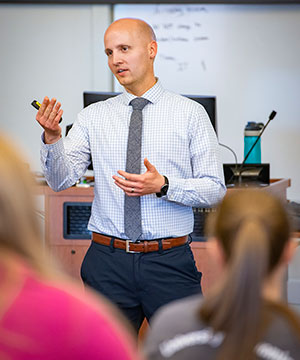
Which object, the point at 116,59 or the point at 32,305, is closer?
the point at 32,305

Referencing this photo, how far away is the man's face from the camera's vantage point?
2.28m

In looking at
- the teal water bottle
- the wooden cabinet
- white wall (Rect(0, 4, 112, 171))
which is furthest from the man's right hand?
white wall (Rect(0, 4, 112, 171))

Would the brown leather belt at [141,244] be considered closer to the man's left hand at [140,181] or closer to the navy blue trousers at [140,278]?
the navy blue trousers at [140,278]

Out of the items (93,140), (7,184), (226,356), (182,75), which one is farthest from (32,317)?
(182,75)

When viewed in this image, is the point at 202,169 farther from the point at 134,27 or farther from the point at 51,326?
the point at 51,326

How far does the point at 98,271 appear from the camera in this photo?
222 centimetres

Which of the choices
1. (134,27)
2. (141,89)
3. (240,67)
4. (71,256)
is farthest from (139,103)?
(240,67)

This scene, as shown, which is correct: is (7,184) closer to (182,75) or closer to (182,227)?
(182,227)

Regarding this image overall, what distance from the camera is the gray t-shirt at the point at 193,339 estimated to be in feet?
3.42

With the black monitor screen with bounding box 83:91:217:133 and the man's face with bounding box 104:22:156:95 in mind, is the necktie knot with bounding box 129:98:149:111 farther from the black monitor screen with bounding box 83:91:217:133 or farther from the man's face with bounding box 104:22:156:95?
the black monitor screen with bounding box 83:91:217:133

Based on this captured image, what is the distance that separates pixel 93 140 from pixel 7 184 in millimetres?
1416

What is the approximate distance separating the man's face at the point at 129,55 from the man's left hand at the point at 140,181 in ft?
1.28

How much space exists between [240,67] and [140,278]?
2.85m

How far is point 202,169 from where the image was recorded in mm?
2248
